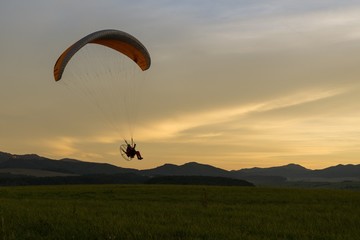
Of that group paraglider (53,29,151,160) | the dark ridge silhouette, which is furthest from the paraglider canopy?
the dark ridge silhouette

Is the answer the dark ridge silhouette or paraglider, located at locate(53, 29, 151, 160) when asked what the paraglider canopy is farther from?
the dark ridge silhouette

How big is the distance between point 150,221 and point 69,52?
9511 mm

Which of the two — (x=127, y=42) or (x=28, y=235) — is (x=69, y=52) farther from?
(x=28, y=235)

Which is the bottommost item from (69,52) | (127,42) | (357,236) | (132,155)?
(357,236)

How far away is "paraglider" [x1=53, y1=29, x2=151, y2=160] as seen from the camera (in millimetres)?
20688

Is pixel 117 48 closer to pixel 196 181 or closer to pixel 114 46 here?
pixel 114 46

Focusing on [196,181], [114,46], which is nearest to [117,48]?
[114,46]

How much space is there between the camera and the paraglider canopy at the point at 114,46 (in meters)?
20.7

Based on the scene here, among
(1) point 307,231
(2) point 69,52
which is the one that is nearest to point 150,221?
(1) point 307,231

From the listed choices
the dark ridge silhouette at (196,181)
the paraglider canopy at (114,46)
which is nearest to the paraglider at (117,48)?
the paraglider canopy at (114,46)

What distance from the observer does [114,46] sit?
25344 millimetres

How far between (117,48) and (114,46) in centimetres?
36

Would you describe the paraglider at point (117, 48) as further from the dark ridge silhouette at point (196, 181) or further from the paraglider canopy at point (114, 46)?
the dark ridge silhouette at point (196, 181)

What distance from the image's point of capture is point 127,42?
2411 centimetres
